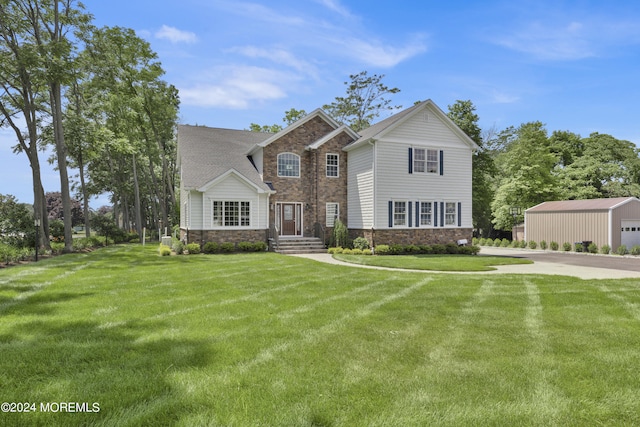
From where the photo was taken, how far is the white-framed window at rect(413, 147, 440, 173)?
20.5 metres

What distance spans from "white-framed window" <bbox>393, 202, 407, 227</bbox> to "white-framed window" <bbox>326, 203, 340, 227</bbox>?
12.1ft

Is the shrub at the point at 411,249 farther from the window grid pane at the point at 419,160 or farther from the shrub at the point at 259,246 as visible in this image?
the shrub at the point at 259,246

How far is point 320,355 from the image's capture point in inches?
178

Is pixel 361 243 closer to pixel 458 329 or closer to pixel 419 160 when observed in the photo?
pixel 419 160

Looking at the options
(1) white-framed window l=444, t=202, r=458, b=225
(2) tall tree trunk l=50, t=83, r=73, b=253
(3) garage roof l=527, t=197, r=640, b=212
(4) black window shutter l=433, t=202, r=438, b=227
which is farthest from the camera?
(3) garage roof l=527, t=197, r=640, b=212

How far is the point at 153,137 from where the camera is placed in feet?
108

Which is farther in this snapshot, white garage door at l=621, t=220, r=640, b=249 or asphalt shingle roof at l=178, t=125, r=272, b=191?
white garage door at l=621, t=220, r=640, b=249

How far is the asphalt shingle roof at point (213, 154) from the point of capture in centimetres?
2022

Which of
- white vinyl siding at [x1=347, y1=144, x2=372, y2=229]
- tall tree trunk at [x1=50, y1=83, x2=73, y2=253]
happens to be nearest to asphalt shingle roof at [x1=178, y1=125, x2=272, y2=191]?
white vinyl siding at [x1=347, y1=144, x2=372, y2=229]

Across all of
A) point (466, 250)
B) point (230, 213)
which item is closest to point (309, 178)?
point (230, 213)

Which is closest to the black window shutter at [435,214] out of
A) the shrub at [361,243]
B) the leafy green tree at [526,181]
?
the shrub at [361,243]

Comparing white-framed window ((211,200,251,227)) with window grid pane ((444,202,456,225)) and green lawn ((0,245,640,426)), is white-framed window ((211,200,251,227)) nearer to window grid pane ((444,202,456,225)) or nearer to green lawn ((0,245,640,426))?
green lawn ((0,245,640,426))

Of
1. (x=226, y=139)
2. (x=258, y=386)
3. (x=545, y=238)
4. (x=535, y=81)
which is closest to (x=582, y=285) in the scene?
(x=258, y=386)

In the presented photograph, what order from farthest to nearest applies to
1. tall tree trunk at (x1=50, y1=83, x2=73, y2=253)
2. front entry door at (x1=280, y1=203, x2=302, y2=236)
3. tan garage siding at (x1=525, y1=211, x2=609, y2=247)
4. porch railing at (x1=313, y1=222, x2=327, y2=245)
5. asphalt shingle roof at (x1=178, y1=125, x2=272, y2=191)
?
1. tan garage siding at (x1=525, y1=211, x2=609, y2=247)
2. front entry door at (x1=280, y1=203, x2=302, y2=236)
3. porch railing at (x1=313, y1=222, x2=327, y2=245)
4. asphalt shingle roof at (x1=178, y1=125, x2=272, y2=191)
5. tall tree trunk at (x1=50, y1=83, x2=73, y2=253)
